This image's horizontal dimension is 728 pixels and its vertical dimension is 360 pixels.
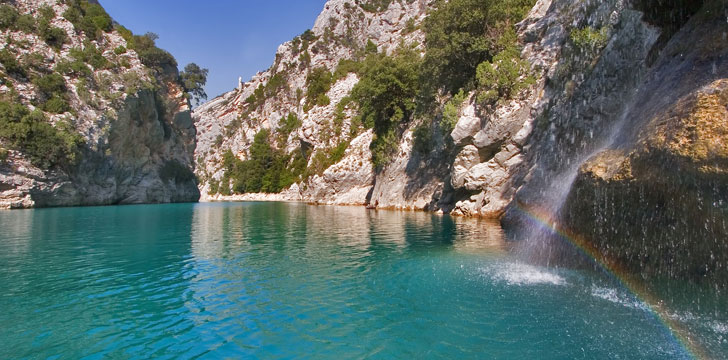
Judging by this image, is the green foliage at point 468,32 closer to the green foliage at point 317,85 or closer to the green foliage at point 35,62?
the green foliage at point 317,85

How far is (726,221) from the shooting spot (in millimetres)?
8023

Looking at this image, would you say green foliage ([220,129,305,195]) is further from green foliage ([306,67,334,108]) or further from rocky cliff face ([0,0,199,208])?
rocky cliff face ([0,0,199,208])

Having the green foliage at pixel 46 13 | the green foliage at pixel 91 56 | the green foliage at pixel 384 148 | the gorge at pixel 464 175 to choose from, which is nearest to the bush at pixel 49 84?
the gorge at pixel 464 175

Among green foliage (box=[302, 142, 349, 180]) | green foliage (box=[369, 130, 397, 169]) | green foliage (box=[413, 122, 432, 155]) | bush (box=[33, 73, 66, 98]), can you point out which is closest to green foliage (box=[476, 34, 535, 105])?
green foliage (box=[413, 122, 432, 155])

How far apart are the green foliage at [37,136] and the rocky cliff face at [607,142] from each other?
42144 millimetres

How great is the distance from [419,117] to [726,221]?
1629 inches

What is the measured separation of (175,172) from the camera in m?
82.4

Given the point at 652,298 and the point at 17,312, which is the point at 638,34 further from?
the point at 17,312

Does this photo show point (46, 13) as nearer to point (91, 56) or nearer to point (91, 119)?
point (91, 56)

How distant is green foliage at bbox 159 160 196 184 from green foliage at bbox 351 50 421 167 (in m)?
45.4

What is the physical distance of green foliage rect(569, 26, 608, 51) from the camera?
73.6 feet

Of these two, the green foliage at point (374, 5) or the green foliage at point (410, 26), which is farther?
the green foliage at point (374, 5)

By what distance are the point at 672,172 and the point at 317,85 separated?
88.2m

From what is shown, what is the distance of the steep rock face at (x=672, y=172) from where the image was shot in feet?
24.8
